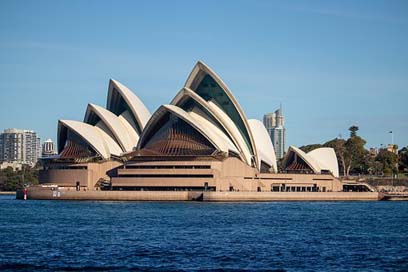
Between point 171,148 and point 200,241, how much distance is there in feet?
173

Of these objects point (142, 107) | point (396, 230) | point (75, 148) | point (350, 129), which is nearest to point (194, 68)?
point (142, 107)

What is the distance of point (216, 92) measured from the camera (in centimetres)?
9781

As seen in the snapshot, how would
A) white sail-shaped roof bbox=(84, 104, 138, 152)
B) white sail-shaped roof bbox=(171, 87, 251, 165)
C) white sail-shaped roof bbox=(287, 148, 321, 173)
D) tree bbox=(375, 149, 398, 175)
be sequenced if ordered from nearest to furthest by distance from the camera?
1. white sail-shaped roof bbox=(171, 87, 251, 165)
2. white sail-shaped roof bbox=(84, 104, 138, 152)
3. white sail-shaped roof bbox=(287, 148, 321, 173)
4. tree bbox=(375, 149, 398, 175)

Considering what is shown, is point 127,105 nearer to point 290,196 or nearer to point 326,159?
point 290,196

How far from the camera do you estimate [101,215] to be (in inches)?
2571

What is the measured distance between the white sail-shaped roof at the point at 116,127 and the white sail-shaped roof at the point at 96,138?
0.85 metres

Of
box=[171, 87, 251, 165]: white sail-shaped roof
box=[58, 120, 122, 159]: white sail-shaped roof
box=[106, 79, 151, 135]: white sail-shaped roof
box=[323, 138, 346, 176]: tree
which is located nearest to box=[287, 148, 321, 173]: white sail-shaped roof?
box=[171, 87, 251, 165]: white sail-shaped roof

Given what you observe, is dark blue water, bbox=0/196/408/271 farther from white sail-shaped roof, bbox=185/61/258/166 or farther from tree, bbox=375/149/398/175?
tree, bbox=375/149/398/175

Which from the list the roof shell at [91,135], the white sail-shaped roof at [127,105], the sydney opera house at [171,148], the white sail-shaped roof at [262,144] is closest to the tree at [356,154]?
the white sail-shaped roof at [262,144]

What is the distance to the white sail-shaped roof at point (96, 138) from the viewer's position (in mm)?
99562

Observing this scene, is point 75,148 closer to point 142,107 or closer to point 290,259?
point 142,107

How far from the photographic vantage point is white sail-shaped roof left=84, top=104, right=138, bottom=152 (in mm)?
100125

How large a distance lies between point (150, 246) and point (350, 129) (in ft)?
412

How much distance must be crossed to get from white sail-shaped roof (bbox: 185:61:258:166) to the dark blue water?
100ft
